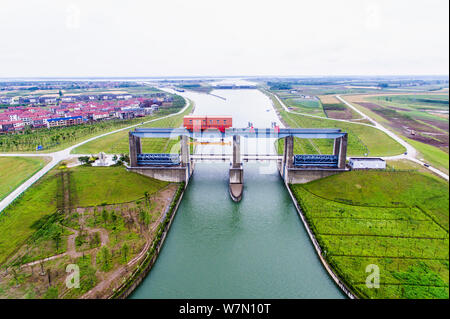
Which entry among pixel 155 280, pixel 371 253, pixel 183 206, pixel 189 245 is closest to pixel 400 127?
pixel 371 253

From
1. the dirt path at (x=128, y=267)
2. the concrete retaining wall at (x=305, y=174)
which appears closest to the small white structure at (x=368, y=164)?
the concrete retaining wall at (x=305, y=174)

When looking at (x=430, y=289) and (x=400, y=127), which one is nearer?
(x=430, y=289)

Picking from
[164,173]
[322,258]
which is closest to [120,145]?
[164,173]

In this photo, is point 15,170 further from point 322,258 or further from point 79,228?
point 322,258

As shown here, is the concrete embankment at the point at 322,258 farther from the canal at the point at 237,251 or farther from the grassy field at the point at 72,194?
the grassy field at the point at 72,194

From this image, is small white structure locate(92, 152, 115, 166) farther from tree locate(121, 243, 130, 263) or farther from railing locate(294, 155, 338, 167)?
railing locate(294, 155, 338, 167)

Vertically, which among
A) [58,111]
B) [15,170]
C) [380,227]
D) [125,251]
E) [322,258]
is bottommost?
[322,258]

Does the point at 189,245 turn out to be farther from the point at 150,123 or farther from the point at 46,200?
the point at 150,123
